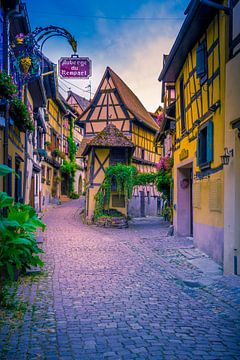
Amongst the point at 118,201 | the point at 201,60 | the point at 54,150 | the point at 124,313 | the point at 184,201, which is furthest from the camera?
the point at 54,150

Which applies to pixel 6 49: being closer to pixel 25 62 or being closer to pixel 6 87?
pixel 25 62

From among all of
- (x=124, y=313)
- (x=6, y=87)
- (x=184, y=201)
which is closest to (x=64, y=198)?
(x=184, y=201)

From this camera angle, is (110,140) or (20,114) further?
(110,140)

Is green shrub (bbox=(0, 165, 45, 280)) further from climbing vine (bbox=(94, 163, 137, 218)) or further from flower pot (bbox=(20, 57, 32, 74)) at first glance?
climbing vine (bbox=(94, 163, 137, 218))

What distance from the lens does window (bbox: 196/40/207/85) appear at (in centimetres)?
1018

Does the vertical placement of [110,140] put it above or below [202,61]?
below

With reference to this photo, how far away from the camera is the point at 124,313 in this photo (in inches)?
206

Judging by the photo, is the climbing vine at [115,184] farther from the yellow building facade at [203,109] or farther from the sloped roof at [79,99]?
the sloped roof at [79,99]

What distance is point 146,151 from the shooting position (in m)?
31.1

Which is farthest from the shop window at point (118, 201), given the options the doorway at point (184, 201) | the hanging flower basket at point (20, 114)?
the hanging flower basket at point (20, 114)

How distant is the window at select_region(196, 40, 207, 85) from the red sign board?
272 cm

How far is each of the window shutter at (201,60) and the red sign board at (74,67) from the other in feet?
8.90

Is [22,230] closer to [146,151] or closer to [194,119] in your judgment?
[194,119]

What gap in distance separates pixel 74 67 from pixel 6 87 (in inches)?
111
